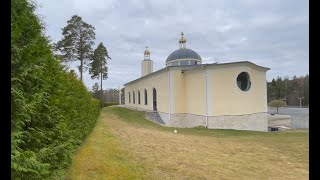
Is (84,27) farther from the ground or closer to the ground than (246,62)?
farther from the ground

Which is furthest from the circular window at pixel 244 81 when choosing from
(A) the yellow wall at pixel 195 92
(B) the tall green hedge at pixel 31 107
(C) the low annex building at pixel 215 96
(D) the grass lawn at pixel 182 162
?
(B) the tall green hedge at pixel 31 107

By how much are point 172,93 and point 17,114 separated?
66.7ft

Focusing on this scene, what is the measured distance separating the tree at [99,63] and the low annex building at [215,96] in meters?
15.0

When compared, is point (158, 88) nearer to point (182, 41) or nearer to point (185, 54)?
point (185, 54)

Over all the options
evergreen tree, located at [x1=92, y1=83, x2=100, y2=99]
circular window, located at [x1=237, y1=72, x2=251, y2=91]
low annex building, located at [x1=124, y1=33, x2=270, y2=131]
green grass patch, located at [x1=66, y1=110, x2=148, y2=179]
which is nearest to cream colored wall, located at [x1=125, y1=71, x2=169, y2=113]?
low annex building, located at [x1=124, y1=33, x2=270, y2=131]

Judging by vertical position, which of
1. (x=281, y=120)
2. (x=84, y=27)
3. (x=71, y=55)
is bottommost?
(x=281, y=120)

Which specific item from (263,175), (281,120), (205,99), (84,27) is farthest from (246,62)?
(84,27)

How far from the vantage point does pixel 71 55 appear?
32.5 m

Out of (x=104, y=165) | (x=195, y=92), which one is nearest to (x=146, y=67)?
(x=195, y=92)

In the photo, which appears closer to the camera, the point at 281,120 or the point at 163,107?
the point at 163,107

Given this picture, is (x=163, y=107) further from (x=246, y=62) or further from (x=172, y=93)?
(x=246, y=62)

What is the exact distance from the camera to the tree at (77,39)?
105ft

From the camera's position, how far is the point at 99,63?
38.0 meters

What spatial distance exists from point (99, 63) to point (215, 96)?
75.2ft
